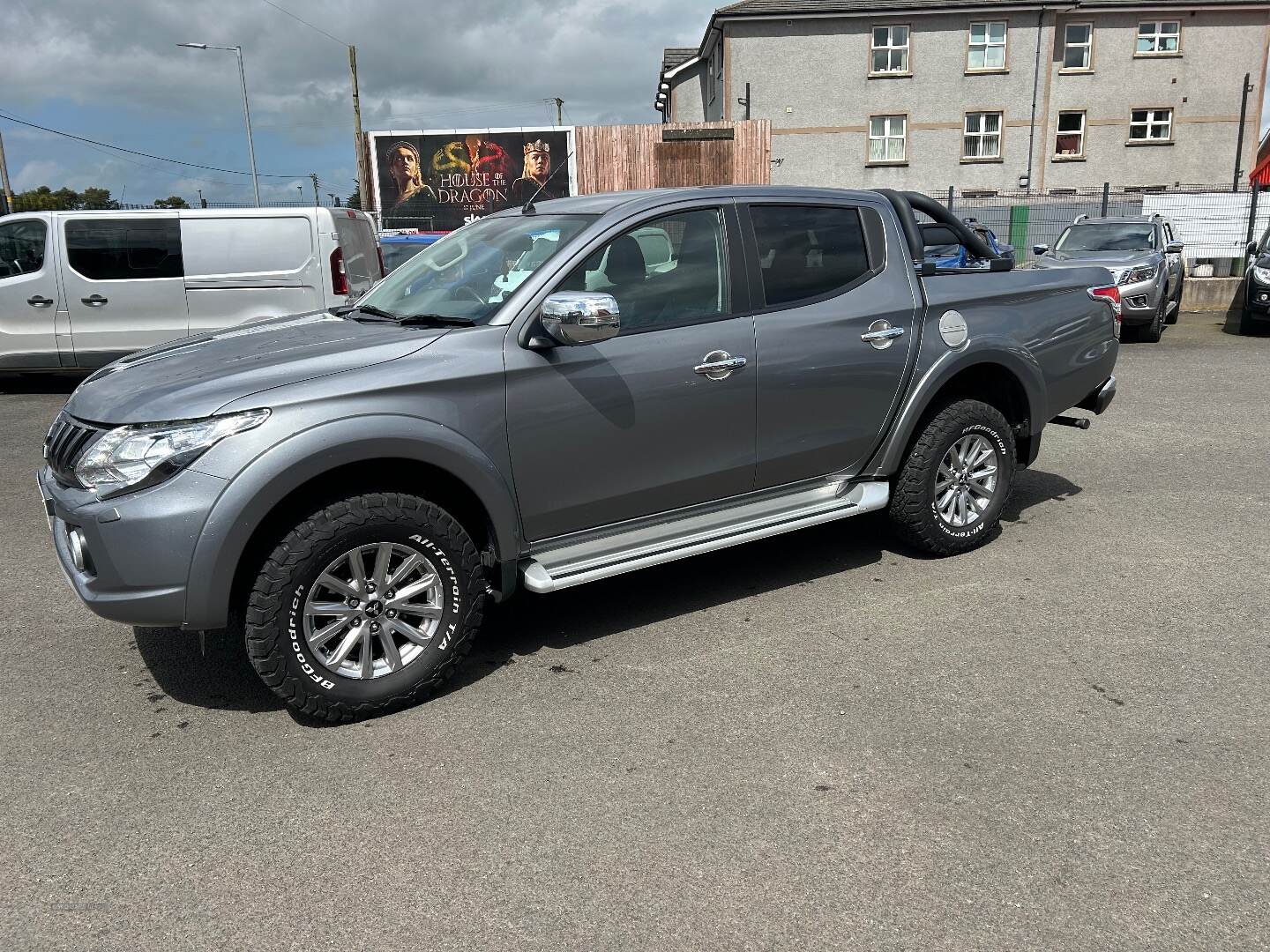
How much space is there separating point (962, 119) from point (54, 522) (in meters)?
33.2

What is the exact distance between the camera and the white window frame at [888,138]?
1278 inches

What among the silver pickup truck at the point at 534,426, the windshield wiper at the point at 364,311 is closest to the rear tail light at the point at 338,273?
the windshield wiper at the point at 364,311

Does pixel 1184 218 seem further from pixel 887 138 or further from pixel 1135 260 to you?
pixel 887 138

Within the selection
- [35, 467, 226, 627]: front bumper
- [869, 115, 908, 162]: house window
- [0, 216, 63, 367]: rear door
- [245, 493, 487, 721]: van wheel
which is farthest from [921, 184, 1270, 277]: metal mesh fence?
[35, 467, 226, 627]: front bumper

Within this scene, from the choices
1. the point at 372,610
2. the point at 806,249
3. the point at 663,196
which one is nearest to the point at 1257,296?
the point at 806,249

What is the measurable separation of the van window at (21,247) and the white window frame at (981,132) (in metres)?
28.5

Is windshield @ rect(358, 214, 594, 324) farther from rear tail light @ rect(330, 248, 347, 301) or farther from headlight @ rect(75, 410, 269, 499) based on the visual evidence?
rear tail light @ rect(330, 248, 347, 301)

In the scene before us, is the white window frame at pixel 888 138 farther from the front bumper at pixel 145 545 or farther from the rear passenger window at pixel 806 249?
the front bumper at pixel 145 545

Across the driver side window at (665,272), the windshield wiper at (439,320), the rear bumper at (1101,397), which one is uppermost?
the driver side window at (665,272)

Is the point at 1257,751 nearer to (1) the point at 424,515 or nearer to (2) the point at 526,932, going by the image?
(2) the point at 526,932

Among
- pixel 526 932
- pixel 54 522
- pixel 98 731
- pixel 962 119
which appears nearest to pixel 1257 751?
pixel 526 932

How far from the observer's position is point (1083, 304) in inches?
217

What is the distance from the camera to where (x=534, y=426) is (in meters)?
3.80

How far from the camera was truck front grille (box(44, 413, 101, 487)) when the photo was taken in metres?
3.45
